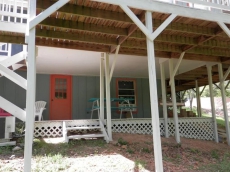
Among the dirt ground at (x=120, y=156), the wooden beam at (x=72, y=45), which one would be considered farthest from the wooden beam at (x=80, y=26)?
the dirt ground at (x=120, y=156)

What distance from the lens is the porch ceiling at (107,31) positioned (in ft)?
11.6

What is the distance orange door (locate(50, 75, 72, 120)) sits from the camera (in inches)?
308

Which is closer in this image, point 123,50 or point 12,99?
point 123,50

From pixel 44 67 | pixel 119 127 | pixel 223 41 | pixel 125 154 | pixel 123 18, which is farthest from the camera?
pixel 44 67

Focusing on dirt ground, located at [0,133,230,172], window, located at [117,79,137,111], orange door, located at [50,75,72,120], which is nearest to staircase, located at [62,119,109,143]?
dirt ground, located at [0,133,230,172]

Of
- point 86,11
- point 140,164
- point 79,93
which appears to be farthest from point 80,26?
point 79,93

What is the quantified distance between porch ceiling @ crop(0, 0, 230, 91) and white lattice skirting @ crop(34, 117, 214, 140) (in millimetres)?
2254

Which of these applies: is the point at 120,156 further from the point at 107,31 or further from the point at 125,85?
the point at 125,85

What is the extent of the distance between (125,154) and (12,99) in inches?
211

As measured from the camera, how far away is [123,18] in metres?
3.77

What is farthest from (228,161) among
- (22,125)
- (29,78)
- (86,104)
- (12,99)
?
(12,99)

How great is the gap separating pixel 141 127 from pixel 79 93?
10.7 feet

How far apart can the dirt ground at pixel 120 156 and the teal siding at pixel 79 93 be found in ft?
10.3

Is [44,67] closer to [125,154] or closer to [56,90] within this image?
[56,90]
